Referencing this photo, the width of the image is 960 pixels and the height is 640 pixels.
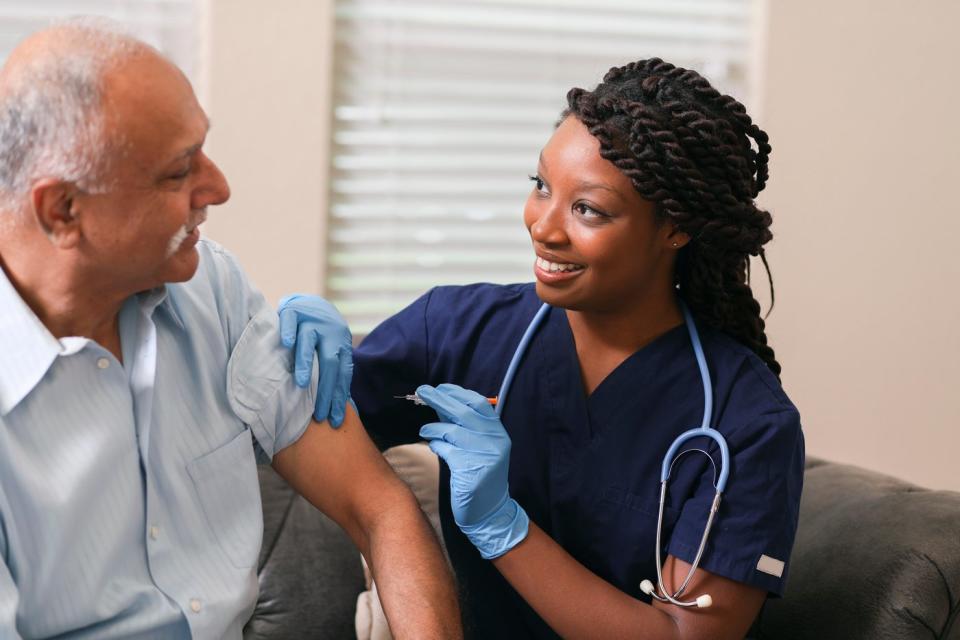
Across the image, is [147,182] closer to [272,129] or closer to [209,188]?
[209,188]

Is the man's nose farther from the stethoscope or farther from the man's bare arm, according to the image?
the stethoscope

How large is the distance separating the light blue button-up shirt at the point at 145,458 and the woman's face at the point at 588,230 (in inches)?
15.4

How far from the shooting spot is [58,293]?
1.36 m

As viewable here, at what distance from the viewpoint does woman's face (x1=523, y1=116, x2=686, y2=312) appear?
1.56m

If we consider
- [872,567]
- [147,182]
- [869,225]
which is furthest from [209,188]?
[869,225]

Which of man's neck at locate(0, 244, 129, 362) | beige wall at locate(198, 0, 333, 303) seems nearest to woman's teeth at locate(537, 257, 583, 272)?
man's neck at locate(0, 244, 129, 362)

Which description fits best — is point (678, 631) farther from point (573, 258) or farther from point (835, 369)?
point (835, 369)

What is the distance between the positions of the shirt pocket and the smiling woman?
259 mm

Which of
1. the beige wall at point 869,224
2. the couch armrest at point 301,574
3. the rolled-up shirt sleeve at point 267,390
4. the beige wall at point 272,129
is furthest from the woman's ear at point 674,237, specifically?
the beige wall at point 869,224

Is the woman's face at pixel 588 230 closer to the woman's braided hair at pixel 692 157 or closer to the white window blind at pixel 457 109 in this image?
the woman's braided hair at pixel 692 157

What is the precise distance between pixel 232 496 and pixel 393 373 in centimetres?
37

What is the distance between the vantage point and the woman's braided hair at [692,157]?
5.05ft

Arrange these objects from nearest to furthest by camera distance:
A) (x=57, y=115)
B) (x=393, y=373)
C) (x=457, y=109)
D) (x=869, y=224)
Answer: (x=57, y=115) → (x=393, y=373) → (x=457, y=109) → (x=869, y=224)

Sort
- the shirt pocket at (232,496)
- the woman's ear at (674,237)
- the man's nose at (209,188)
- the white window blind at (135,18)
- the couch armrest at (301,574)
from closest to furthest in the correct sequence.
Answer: the man's nose at (209,188) < the shirt pocket at (232,496) < the woman's ear at (674,237) < the couch armrest at (301,574) < the white window blind at (135,18)
